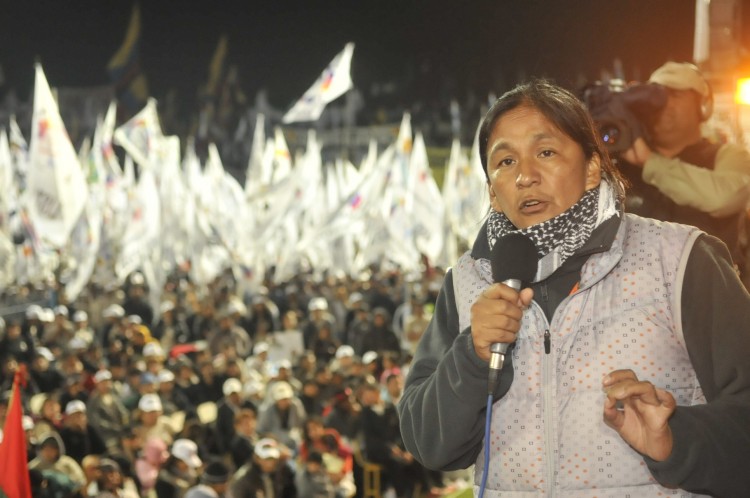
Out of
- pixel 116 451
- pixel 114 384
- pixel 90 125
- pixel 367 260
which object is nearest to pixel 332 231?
pixel 367 260

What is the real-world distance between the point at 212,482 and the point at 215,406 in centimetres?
410

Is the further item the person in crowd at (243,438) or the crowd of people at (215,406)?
the person in crowd at (243,438)

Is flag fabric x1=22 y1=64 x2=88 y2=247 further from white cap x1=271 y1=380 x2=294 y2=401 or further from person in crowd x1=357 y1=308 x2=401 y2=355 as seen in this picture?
white cap x1=271 y1=380 x2=294 y2=401

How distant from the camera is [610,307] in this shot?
1.86 m

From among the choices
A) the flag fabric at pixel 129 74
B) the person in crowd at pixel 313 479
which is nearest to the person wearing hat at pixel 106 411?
the person in crowd at pixel 313 479

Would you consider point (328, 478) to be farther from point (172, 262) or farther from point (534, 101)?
point (172, 262)

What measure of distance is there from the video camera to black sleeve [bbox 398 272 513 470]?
0.81m

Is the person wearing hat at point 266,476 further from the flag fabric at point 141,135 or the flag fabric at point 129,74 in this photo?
the flag fabric at point 129,74

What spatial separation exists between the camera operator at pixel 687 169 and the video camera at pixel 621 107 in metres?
0.04

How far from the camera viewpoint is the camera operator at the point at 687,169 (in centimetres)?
274

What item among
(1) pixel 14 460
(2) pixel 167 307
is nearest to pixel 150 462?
(1) pixel 14 460

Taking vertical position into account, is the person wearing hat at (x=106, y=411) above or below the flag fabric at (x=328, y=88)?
below

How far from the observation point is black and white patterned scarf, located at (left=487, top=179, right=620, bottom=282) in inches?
73.8

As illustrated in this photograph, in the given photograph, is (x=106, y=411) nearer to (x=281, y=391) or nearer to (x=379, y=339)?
(x=281, y=391)
